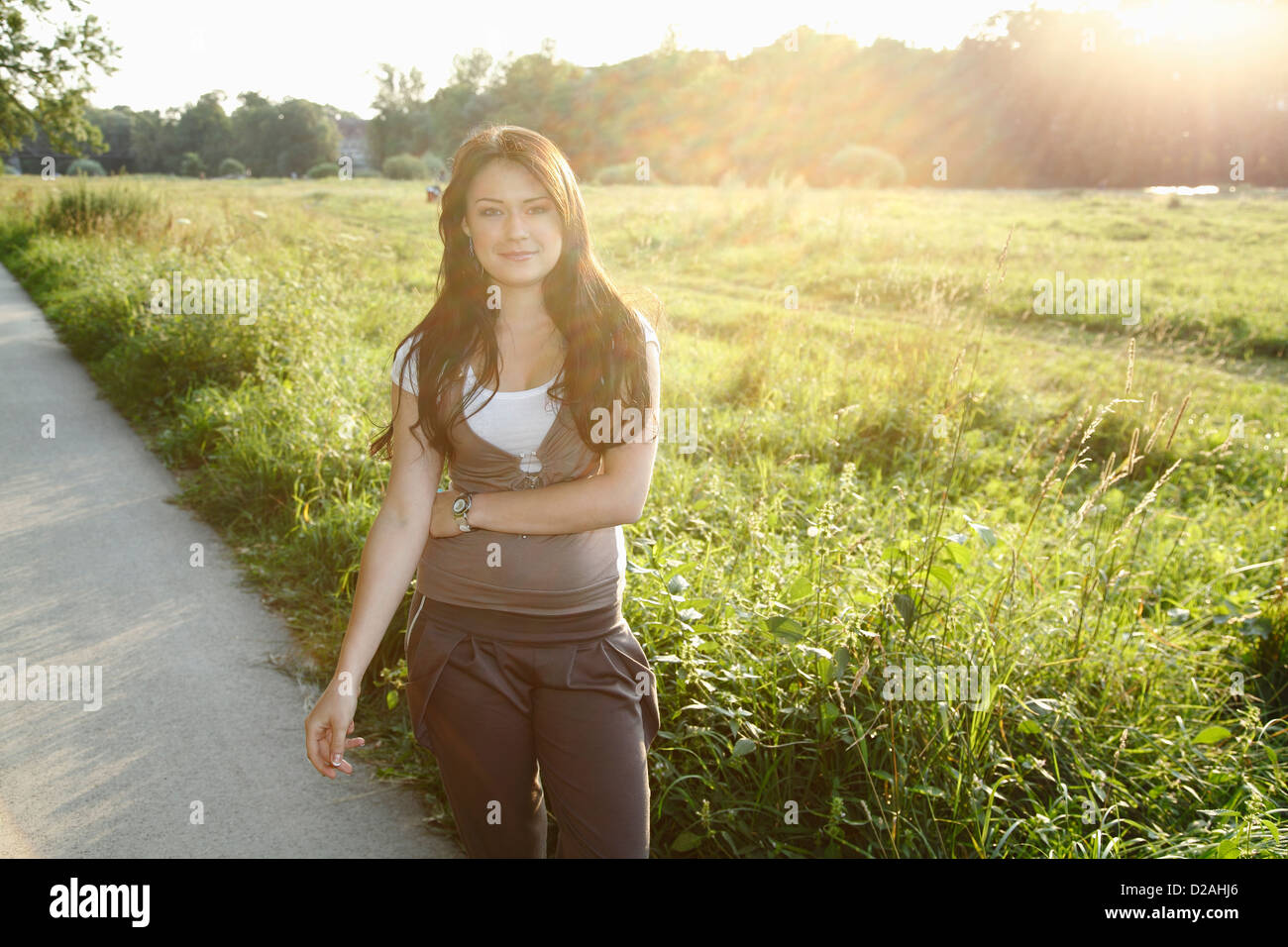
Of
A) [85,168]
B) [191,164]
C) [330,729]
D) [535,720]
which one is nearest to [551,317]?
[535,720]

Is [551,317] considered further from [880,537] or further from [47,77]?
[47,77]

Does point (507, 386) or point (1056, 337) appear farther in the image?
point (1056, 337)

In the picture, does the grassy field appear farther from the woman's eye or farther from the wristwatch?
the wristwatch

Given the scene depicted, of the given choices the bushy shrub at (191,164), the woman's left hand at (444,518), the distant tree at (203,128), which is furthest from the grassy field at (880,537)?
the distant tree at (203,128)

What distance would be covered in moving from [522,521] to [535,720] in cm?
45

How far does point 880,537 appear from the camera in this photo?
14.8 feet

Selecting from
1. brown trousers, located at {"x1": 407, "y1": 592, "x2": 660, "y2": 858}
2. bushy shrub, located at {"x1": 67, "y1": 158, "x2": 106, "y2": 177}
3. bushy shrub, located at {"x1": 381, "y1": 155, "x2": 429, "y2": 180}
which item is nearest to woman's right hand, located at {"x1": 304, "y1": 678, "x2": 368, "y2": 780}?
brown trousers, located at {"x1": 407, "y1": 592, "x2": 660, "y2": 858}

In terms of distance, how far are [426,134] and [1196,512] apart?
6017cm

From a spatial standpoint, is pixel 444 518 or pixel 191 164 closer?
pixel 444 518

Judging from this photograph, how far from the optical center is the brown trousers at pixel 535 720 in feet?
6.31

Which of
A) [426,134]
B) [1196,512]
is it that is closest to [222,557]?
[1196,512]
